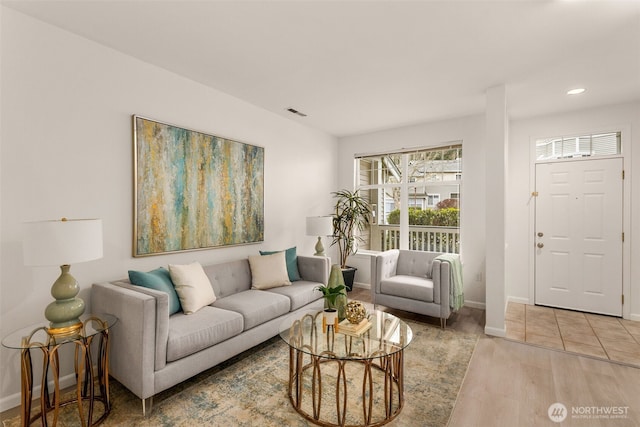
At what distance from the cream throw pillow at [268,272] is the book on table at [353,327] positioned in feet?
4.21

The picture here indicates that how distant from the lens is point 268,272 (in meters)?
3.37

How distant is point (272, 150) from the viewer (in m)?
4.10

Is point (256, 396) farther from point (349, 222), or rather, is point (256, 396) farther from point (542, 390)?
point (349, 222)

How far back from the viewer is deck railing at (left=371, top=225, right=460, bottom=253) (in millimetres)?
4504

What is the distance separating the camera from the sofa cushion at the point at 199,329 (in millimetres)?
2094

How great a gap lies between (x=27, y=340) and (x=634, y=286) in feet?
18.6

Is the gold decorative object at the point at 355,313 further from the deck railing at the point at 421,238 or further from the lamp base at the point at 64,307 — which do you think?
the deck railing at the point at 421,238

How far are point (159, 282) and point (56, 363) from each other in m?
0.79

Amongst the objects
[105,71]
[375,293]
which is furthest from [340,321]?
[105,71]

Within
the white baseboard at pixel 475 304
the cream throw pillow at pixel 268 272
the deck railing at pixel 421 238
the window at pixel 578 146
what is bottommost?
the white baseboard at pixel 475 304

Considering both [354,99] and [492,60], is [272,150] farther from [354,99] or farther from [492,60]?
[492,60]

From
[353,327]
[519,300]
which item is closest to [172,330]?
[353,327]

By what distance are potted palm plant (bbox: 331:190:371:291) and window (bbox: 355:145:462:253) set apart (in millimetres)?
289

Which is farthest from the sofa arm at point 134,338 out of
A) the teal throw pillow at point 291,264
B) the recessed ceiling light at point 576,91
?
the recessed ceiling light at point 576,91
